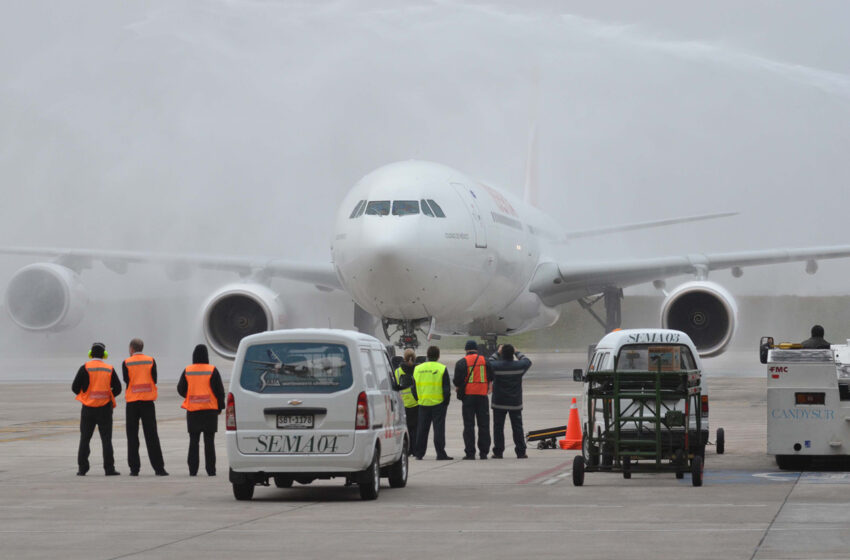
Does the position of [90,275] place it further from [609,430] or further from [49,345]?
[609,430]

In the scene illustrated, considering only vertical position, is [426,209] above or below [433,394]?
above

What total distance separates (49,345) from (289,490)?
31444 mm

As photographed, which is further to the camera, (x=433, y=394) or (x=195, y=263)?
(x=195, y=263)

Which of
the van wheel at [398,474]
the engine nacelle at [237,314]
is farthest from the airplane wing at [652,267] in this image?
the van wheel at [398,474]

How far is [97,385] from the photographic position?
1584 centimetres

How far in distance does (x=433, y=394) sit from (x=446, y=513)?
571cm

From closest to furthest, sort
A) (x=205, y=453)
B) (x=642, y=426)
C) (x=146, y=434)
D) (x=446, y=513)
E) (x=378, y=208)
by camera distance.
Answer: (x=446, y=513)
(x=642, y=426)
(x=205, y=453)
(x=146, y=434)
(x=378, y=208)

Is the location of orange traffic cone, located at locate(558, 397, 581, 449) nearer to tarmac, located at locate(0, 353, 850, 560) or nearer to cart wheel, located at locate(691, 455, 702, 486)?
tarmac, located at locate(0, 353, 850, 560)

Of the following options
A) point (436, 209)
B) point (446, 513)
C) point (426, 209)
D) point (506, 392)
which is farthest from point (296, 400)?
point (436, 209)

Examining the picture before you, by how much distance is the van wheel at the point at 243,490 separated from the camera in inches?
510

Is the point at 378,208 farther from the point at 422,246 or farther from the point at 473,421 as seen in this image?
the point at 473,421

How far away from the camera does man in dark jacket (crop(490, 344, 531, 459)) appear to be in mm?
17484

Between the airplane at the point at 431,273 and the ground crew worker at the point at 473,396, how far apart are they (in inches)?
337

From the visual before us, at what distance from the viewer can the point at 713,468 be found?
15.5 metres
